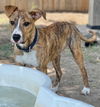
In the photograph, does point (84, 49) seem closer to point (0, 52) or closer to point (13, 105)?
point (0, 52)

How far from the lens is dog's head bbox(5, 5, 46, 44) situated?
4.80 m

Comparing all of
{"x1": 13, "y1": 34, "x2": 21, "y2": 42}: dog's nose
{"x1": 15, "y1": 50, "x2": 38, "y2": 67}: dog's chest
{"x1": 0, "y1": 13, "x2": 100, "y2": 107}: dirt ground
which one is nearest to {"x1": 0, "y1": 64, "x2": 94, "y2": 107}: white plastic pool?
{"x1": 13, "y1": 34, "x2": 21, "y2": 42}: dog's nose

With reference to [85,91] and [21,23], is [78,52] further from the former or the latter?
[21,23]

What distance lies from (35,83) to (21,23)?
1008mm

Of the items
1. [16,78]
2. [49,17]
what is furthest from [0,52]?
[49,17]

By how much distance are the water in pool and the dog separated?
26.7 inches

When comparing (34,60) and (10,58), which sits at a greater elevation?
(34,60)

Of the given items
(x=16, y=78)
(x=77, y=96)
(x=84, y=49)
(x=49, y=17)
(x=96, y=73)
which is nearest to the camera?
(x=16, y=78)

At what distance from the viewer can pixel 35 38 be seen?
16.9 feet

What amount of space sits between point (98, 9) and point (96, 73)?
3.58m

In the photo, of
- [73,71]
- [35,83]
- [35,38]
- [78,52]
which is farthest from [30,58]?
[73,71]

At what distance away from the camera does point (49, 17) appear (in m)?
12.5

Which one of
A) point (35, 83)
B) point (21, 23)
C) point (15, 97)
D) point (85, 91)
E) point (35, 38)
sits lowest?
point (85, 91)

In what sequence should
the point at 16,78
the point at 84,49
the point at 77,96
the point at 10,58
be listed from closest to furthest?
the point at 16,78 < the point at 77,96 < the point at 10,58 < the point at 84,49
